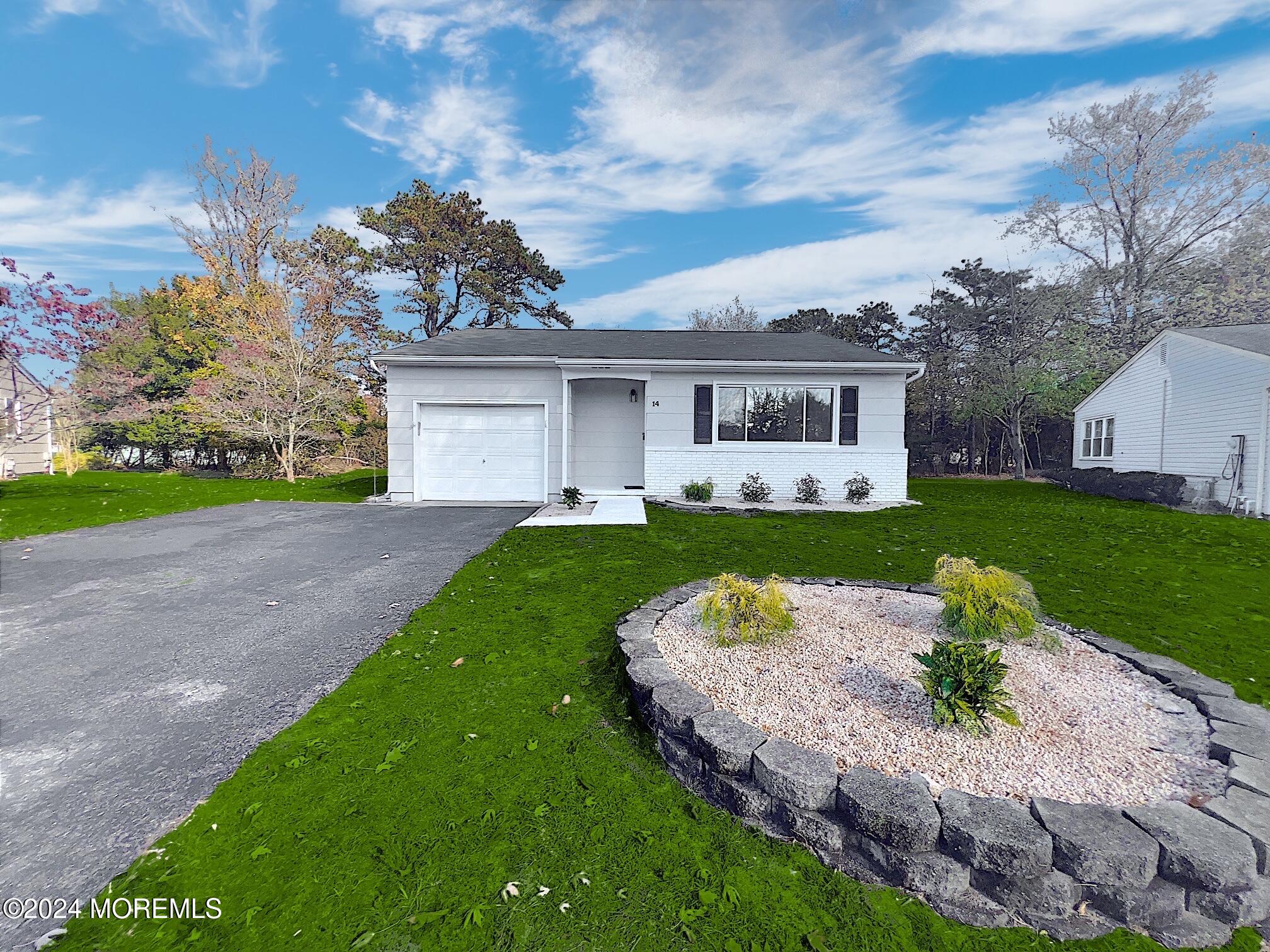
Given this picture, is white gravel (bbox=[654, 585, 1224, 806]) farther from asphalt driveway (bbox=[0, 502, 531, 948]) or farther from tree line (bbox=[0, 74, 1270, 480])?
tree line (bbox=[0, 74, 1270, 480])

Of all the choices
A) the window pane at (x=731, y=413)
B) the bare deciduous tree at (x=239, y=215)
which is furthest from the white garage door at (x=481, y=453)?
the bare deciduous tree at (x=239, y=215)

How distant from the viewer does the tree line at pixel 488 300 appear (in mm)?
17312

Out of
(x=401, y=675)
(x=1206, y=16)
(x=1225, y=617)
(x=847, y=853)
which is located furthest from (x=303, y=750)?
(x=1206, y=16)

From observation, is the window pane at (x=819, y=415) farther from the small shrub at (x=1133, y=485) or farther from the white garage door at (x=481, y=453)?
the small shrub at (x=1133, y=485)

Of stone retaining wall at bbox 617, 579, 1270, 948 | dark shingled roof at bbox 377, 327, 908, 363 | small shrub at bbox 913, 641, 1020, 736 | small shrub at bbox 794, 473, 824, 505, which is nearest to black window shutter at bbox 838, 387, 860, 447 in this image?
dark shingled roof at bbox 377, 327, 908, 363

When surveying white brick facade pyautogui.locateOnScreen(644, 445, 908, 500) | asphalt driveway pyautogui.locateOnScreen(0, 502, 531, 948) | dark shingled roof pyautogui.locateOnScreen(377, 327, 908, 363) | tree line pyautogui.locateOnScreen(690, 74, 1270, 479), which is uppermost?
tree line pyautogui.locateOnScreen(690, 74, 1270, 479)

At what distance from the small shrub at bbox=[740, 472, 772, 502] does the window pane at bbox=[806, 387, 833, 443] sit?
1379 mm

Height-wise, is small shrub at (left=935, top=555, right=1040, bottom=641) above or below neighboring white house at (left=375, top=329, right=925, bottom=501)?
below

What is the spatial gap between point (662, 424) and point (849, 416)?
4.12 m

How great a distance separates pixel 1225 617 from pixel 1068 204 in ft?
81.0

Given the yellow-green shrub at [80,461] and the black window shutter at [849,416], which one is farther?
the yellow-green shrub at [80,461]

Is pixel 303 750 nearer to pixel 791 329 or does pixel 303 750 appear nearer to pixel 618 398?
pixel 618 398

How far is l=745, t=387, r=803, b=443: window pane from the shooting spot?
1111cm

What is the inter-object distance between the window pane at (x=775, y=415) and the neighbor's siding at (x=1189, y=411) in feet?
29.3
